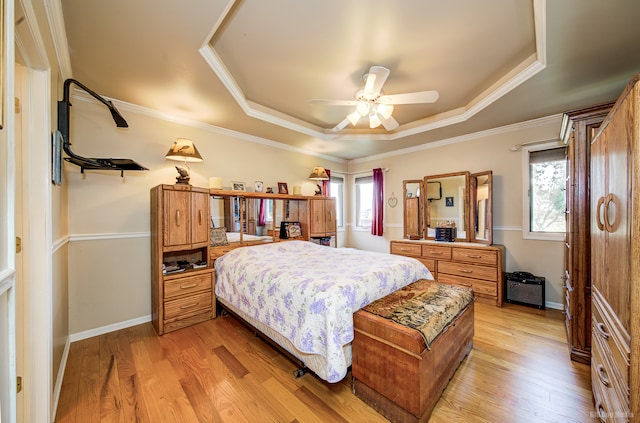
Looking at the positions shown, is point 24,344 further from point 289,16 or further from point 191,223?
point 289,16

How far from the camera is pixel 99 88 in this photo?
2.42 meters

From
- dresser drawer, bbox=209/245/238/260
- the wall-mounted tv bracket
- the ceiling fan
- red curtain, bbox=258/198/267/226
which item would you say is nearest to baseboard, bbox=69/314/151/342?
dresser drawer, bbox=209/245/238/260

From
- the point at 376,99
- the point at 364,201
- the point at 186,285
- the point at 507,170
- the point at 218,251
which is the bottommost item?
the point at 186,285

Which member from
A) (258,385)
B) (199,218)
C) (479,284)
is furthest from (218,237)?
(479,284)

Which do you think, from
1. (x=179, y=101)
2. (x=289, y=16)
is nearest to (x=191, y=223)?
(x=179, y=101)

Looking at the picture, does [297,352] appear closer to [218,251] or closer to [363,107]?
[218,251]

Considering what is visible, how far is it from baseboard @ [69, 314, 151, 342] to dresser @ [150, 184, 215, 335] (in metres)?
0.12

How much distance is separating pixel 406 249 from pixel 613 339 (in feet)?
10.0

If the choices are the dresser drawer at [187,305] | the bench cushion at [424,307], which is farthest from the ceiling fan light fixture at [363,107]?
the dresser drawer at [187,305]

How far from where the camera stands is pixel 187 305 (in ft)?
8.91

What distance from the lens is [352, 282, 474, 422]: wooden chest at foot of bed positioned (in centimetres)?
141

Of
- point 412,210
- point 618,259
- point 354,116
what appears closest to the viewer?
point 618,259

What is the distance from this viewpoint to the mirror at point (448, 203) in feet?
12.7

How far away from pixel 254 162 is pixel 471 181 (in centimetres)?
346
